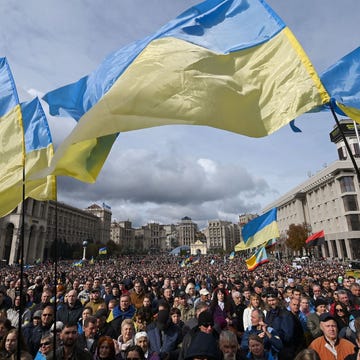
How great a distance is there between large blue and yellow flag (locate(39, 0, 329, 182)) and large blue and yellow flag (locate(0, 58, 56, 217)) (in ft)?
4.26

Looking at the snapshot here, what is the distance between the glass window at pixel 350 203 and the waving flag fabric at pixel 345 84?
61228mm

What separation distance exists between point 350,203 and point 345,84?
2436 inches

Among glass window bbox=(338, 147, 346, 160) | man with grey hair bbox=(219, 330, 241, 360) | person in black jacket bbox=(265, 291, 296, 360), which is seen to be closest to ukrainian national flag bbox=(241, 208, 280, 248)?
person in black jacket bbox=(265, 291, 296, 360)

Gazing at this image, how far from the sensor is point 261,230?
13250 millimetres

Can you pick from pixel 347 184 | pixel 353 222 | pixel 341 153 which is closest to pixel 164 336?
pixel 353 222

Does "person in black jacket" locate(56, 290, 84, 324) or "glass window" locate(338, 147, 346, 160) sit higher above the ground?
"glass window" locate(338, 147, 346, 160)

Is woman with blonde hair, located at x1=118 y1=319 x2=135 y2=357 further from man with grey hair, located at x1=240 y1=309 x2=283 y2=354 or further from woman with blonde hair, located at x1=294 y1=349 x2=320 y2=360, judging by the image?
woman with blonde hair, located at x1=294 y1=349 x2=320 y2=360

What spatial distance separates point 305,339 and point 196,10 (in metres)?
5.93

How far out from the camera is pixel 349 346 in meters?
4.21

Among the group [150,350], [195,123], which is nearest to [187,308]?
[150,350]

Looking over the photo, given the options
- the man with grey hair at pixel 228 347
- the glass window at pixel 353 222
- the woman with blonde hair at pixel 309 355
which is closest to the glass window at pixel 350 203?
the glass window at pixel 353 222

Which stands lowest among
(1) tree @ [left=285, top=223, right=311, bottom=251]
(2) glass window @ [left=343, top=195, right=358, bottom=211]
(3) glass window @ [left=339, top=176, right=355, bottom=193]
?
(1) tree @ [left=285, top=223, right=311, bottom=251]

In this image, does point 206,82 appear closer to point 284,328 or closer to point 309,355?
point 309,355

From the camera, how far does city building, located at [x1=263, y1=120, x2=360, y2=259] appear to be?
184ft
